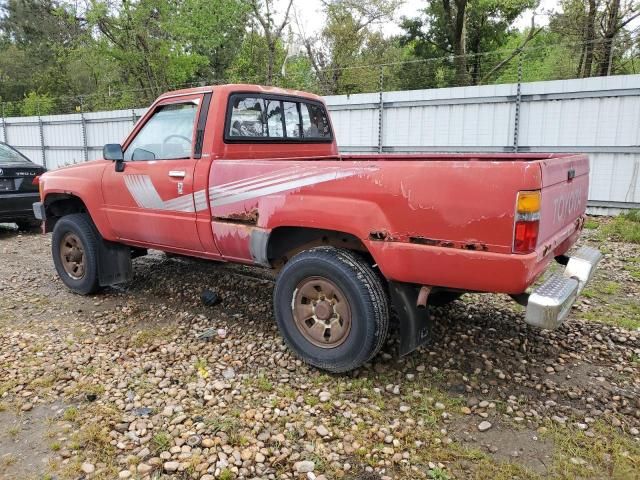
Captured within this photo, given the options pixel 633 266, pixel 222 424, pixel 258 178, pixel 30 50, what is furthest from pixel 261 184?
pixel 30 50

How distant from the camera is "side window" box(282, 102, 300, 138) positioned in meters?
4.78

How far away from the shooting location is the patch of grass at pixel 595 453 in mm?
2537

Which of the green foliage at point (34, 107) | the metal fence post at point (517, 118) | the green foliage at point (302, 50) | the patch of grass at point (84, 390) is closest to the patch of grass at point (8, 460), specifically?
the patch of grass at point (84, 390)

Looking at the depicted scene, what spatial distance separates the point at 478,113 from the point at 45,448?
31.1 feet

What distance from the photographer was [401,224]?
3049 mm

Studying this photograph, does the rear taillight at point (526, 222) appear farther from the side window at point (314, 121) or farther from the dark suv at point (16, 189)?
the dark suv at point (16, 189)

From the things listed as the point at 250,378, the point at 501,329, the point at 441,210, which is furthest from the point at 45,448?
the point at 501,329

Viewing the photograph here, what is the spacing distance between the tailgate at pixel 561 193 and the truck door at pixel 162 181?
2.51 meters

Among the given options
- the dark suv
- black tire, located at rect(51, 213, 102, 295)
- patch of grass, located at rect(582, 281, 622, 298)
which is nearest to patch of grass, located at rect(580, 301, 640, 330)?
patch of grass, located at rect(582, 281, 622, 298)

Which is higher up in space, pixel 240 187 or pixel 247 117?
pixel 247 117

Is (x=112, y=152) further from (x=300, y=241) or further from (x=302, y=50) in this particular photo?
(x=302, y=50)

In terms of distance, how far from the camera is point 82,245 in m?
5.24

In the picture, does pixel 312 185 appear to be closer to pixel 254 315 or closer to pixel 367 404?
pixel 367 404

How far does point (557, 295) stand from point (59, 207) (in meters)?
5.20
